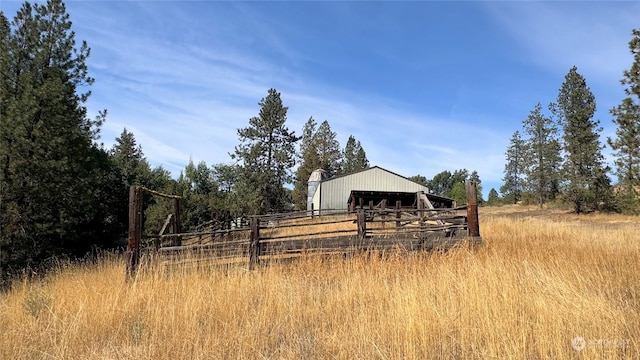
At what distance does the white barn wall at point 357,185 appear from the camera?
113ft

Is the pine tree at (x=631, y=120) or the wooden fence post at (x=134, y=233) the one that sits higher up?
the pine tree at (x=631, y=120)

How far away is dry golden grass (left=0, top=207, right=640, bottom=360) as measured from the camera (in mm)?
3098

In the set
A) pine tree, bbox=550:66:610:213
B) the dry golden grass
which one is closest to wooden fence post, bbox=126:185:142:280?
the dry golden grass

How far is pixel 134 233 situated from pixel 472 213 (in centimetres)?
757

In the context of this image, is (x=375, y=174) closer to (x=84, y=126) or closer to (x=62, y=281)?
(x=84, y=126)

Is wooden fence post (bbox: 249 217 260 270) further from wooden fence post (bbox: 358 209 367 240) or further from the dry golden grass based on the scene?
wooden fence post (bbox: 358 209 367 240)

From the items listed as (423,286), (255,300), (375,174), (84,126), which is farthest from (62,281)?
(375,174)

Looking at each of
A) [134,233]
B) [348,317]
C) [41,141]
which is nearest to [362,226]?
[348,317]

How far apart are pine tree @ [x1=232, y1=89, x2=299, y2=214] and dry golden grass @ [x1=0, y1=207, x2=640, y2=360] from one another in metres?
37.0

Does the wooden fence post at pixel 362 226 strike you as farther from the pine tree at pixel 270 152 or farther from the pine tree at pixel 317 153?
the pine tree at pixel 317 153

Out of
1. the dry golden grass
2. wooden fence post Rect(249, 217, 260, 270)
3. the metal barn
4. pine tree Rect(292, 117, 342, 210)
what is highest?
pine tree Rect(292, 117, 342, 210)

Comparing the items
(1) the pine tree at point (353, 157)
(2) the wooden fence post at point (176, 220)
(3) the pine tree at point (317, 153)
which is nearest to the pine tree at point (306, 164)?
(3) the pine tree at point (317, 153)

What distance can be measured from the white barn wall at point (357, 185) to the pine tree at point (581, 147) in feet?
46.1

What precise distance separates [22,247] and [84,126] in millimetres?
5929
